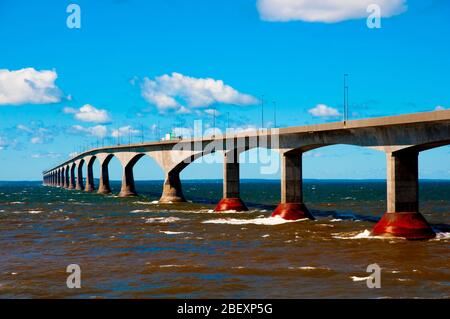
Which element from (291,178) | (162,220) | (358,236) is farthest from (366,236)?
(162,220)

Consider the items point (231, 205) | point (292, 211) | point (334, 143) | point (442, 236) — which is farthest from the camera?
point (231, 205)

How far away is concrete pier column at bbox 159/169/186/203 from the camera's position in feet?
257

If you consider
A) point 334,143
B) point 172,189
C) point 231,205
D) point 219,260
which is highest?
point 334,143

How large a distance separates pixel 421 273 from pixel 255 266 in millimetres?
6931

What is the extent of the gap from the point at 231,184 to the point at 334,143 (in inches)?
759

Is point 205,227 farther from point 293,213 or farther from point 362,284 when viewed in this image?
point 362,284

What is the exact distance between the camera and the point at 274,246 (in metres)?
33.3

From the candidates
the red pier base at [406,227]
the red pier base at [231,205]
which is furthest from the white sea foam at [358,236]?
the red pier base at [231,205]

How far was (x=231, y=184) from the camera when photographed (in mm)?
61656

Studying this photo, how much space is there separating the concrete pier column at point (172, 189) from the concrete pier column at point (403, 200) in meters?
44.5

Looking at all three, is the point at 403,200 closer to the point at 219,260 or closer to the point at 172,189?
the point at 219,260

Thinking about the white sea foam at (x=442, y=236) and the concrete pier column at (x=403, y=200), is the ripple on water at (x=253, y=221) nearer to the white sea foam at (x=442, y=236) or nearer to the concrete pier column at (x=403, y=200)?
the concrete pier column at (x=403, y=200)

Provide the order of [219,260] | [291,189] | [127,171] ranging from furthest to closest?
1. [127,171]
2. [291,189]
3. [219,260]

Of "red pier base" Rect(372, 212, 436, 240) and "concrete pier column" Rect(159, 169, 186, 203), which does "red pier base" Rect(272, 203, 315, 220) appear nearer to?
"red pier base" Rect(372, 212, 436, 240)
